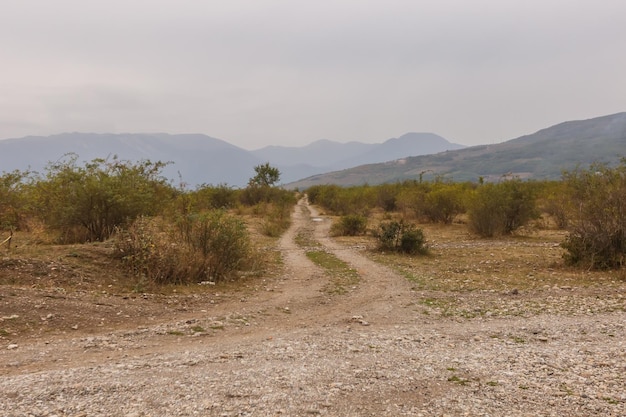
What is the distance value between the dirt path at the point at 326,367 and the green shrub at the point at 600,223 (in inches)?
224

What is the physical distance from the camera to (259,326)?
24.1ft

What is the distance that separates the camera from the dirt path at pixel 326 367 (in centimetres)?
407

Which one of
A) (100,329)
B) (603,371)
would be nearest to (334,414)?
(603,371)

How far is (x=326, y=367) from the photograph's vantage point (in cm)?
514

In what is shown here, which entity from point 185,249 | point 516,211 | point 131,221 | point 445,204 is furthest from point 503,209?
point 131,221

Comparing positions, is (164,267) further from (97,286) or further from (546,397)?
(546,397)

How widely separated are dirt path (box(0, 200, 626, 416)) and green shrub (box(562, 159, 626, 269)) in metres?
5.69

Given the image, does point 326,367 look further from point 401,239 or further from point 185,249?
point 401,239

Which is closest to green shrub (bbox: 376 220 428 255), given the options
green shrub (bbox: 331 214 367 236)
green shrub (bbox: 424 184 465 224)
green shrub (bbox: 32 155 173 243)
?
green shrub (bbox: 331 214 367 236)

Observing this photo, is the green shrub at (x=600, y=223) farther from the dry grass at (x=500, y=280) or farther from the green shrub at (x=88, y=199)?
the green shrub at (x=88, y=199)

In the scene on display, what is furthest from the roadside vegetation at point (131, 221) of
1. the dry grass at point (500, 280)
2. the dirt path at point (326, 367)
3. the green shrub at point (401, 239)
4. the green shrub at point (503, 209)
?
the green shrub at point (503, 209)

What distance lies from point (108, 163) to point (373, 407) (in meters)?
13.5

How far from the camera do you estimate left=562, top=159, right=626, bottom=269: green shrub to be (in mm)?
12844

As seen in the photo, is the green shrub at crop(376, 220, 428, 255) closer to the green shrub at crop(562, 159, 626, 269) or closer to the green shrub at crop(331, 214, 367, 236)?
the green shrub at crop(562, 159, 626, 269)
